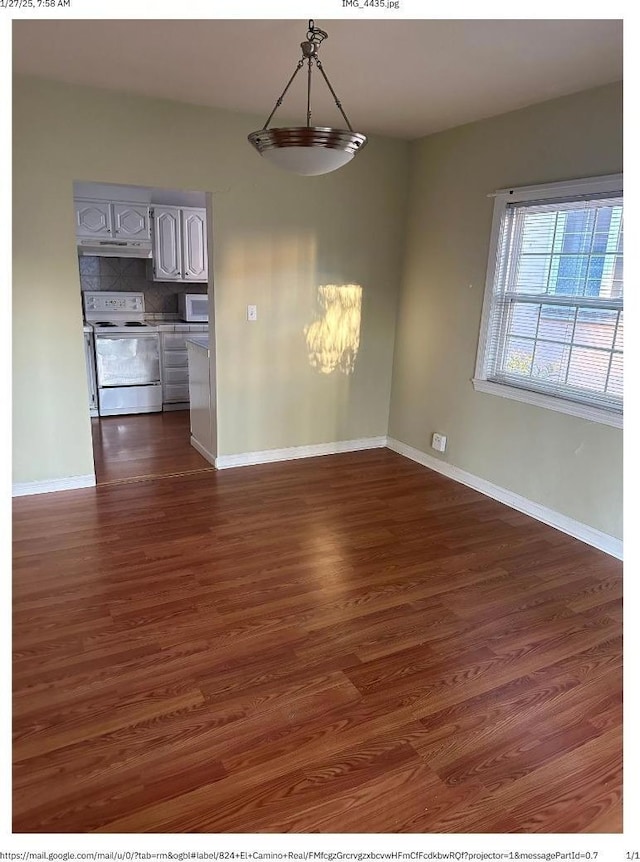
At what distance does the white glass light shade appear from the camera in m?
2.11

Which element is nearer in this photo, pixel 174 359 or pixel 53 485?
pixel 53 485

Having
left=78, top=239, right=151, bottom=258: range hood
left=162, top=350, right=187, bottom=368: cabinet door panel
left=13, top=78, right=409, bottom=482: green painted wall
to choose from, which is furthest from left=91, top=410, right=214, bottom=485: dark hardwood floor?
left=78, top=239, right=151, bottom=258: range hood

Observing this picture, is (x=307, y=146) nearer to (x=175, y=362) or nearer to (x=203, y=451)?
(x=203, y=451)

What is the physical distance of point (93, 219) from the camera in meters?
5.37

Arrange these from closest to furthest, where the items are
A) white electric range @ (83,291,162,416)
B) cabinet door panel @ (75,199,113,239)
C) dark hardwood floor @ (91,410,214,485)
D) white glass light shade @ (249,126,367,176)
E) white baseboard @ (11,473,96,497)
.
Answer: white glass light shade @ (249,126,367,176), white baseboard @ (11,473,96,497), dark hardwood floor @ (91,410,214,485), cabinet door panel @ (75,199,113,239), white electric range @ (83,291,162,416)

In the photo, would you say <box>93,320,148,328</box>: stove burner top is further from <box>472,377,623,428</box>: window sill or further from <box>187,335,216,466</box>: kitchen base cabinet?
<box>472,377,623,428</box>: window sill

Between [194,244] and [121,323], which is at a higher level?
[194,244]

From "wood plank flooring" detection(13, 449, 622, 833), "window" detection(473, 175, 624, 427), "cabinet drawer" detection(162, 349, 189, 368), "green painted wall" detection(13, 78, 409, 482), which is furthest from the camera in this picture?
"cabinet drawer" detection(162, 349, 189, 368)

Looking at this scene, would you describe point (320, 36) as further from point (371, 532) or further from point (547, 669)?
point (547, 669)

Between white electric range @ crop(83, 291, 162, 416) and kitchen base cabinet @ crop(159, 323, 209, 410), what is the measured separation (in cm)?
8

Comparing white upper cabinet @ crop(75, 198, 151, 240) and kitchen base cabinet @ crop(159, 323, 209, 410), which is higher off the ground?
white upper cabinet @ crop(75, 198, 151, 240)

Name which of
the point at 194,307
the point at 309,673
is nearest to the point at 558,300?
the point at 309,673

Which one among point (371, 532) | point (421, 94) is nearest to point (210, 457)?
point (371, 532)

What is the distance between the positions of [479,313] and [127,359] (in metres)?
3.58
